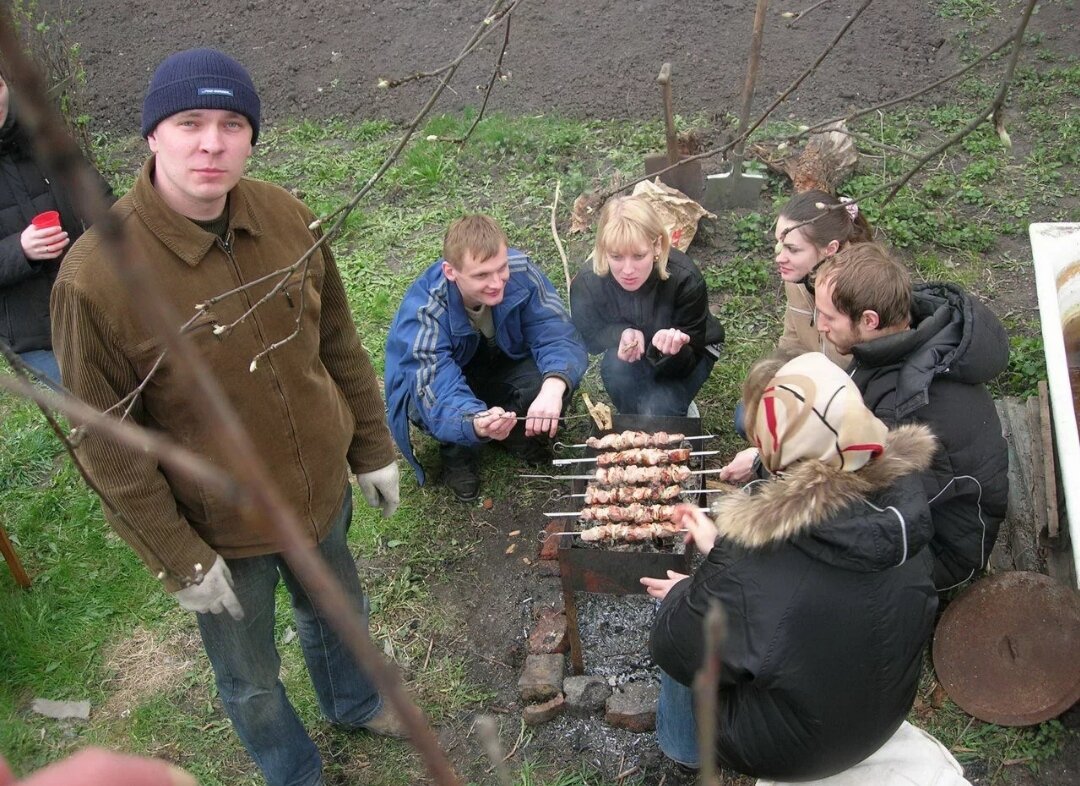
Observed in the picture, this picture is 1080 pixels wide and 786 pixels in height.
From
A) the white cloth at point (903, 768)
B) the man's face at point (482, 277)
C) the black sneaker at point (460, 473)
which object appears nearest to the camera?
the white cloth at point (903, 768)

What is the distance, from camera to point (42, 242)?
3.97 meters

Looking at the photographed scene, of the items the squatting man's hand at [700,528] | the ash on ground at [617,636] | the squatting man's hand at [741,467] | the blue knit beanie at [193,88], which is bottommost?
the ash on ground at [617,636]

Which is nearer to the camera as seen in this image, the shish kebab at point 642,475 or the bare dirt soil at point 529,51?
the shish kebab at point 642,475

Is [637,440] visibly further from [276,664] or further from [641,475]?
[276,664]

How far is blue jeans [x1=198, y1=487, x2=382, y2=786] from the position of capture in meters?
2.94

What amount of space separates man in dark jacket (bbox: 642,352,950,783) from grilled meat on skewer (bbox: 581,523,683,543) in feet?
3.18

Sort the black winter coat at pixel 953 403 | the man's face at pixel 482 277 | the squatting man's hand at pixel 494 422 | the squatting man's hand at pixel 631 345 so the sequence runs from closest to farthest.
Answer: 1. the black winter coat at pixel 953 403
2. the man's face at pixel 482 277
3. the squatting man's hand at pixel 494 422
4. the squatting man's hand at pixel 631 345

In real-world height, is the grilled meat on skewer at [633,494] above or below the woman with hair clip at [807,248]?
below

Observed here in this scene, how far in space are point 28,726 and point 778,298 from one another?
465 cm

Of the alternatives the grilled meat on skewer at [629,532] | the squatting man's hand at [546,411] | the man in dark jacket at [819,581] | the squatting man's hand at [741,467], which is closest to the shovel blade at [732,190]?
the squatting man's hand at [546,411]

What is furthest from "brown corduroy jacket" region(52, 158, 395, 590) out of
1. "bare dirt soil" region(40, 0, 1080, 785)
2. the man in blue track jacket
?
"bare dirt soil" region(40, 0, 1080, 785)

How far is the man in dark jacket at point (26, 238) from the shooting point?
13.1 ft

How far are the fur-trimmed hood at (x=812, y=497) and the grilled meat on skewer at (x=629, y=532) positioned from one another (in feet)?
3.52

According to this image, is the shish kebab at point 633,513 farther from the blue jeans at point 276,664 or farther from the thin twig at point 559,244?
the thin twig at point 559,244
